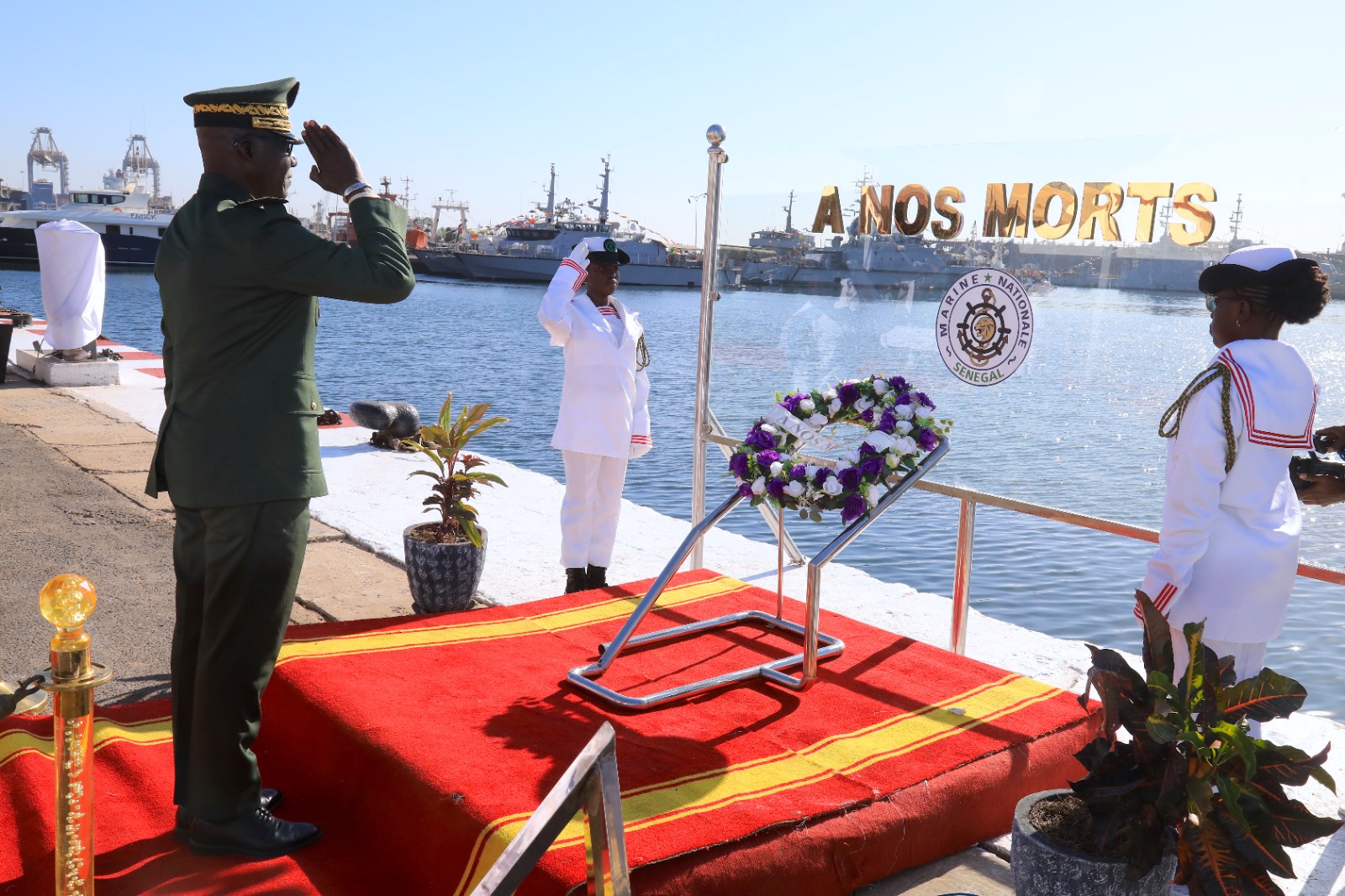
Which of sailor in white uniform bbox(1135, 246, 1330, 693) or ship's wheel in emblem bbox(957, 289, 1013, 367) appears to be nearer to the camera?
sailor in white uniform bbox(1135, 246, 1330, 693)

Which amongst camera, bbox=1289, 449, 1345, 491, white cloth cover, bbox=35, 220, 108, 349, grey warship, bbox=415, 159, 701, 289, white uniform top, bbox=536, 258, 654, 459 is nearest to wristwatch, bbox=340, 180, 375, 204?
white uniform top, bbox=536, 258, 654, 459

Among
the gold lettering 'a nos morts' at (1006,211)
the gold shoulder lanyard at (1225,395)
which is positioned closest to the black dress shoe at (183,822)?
the gold shoulder lanyard at (1225,395)

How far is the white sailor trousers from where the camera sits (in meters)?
4.78

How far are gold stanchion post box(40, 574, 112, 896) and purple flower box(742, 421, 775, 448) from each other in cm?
230

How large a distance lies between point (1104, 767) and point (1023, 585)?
4.92 metres

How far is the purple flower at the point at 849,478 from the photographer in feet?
11.6

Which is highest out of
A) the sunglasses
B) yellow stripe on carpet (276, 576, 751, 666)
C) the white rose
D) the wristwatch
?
the sunglasses

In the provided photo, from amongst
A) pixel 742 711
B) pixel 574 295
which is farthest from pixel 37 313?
pixel 742 711

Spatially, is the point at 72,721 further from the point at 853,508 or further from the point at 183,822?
the point at 853,508

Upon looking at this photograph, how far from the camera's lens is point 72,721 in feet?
6.20

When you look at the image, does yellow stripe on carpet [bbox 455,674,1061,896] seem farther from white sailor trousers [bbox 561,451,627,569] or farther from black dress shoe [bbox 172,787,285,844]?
white sailor trousers [bbox 561,451,627,569]

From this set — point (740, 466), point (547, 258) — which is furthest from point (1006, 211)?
point (547, 258)

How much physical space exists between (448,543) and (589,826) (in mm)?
2832

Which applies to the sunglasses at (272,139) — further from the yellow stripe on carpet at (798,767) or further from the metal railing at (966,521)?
the metal railing at (966,521)
